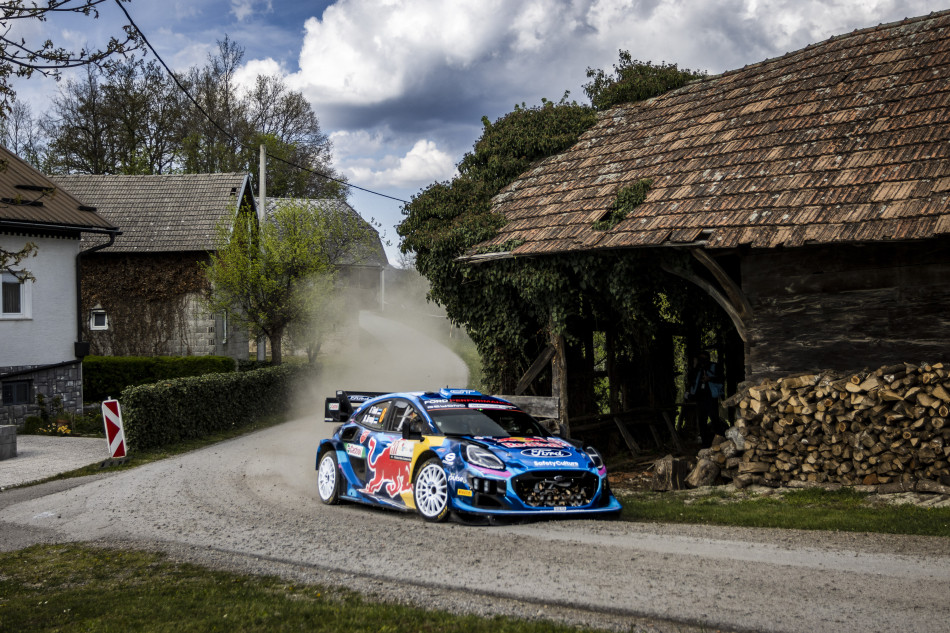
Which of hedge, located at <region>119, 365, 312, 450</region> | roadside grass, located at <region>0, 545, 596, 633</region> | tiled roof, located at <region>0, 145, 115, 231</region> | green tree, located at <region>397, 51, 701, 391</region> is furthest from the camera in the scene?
tiled roof, located at <region>0, 145, 115, 231</region>

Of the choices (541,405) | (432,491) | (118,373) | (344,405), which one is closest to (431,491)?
(432,491)

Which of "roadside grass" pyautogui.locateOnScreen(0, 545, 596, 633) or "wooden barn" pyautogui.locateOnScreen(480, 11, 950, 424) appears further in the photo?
"wooden barn" pyautogui.locateOnScreen(480, 11, 950, 424)

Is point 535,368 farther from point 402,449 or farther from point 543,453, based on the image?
point 543,453

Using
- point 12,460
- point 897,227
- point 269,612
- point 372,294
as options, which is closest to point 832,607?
point 269,612

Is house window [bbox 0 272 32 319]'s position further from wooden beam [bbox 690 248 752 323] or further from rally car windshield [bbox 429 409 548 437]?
wooden beam [bbox 690 248 752 323]

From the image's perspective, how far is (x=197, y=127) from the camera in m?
53.6

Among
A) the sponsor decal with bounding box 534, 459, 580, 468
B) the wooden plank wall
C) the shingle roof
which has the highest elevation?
the shingle roof

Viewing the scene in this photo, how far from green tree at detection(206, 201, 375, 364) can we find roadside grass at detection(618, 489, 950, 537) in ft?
62.7

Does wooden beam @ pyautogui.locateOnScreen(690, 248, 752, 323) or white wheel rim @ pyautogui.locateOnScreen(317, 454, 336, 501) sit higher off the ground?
wooden beam @ pyautogui.locateOnScreen(690, 248, 752, 323)

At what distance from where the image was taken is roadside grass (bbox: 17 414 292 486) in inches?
633

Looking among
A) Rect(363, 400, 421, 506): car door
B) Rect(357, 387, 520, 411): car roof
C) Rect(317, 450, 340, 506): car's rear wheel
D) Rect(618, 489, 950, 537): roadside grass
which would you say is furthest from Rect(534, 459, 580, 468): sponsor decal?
Rect(317, 450, 340, 506): car's rear wheel

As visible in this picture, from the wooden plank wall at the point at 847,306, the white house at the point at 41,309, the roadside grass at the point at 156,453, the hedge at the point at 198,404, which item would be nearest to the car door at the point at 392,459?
the wooden plank wall at the point at 847,306

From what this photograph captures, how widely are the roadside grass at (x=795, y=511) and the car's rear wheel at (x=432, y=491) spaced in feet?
6.80

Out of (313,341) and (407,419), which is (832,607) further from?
(313,341)
